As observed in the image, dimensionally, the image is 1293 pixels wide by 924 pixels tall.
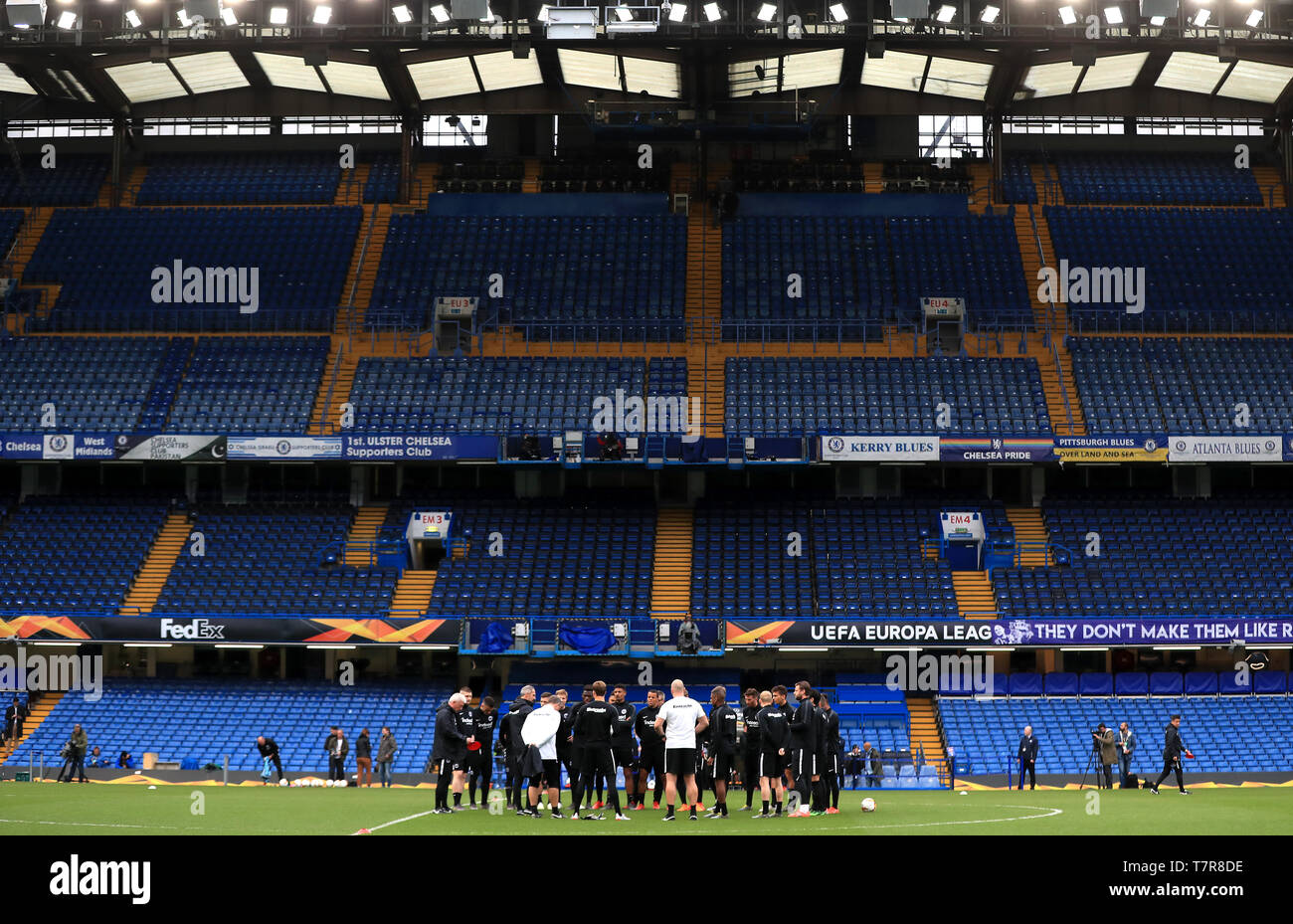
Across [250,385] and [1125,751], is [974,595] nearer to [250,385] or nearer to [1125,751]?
[1125,751]

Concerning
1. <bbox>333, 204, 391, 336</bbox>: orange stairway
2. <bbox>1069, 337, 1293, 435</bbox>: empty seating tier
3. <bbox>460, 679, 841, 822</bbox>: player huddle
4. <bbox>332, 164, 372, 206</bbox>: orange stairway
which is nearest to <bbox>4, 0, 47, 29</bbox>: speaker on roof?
<bbox>333, 204, 391, 336</bbox>: orange stairway

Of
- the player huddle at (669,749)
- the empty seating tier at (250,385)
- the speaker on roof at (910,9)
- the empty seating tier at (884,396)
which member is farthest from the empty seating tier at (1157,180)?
the player huddle at (669,749)

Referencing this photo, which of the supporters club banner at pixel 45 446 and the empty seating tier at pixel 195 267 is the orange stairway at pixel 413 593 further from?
the empty seating tier at pixel 195 267

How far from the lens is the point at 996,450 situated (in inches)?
1626

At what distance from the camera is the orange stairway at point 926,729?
1403 inches

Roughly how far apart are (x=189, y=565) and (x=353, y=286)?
41.4 feet

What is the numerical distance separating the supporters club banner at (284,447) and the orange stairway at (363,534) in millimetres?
2567

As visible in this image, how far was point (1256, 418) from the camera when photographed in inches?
1693

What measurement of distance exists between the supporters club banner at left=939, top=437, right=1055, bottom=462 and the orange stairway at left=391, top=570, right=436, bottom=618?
15.4m

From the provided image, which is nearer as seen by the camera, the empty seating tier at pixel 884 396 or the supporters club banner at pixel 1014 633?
the supporters club banner at pixel 1014 633

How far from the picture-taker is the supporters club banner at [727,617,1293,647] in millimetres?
37125

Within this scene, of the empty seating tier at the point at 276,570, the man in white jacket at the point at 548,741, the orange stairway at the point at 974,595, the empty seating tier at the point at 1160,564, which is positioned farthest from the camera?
the empty seating tier at the point at 276,570

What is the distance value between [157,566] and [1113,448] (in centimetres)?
2830

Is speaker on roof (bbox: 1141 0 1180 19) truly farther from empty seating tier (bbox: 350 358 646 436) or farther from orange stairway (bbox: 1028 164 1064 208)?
empty seating tier (bbox: 350 358 646 436)
